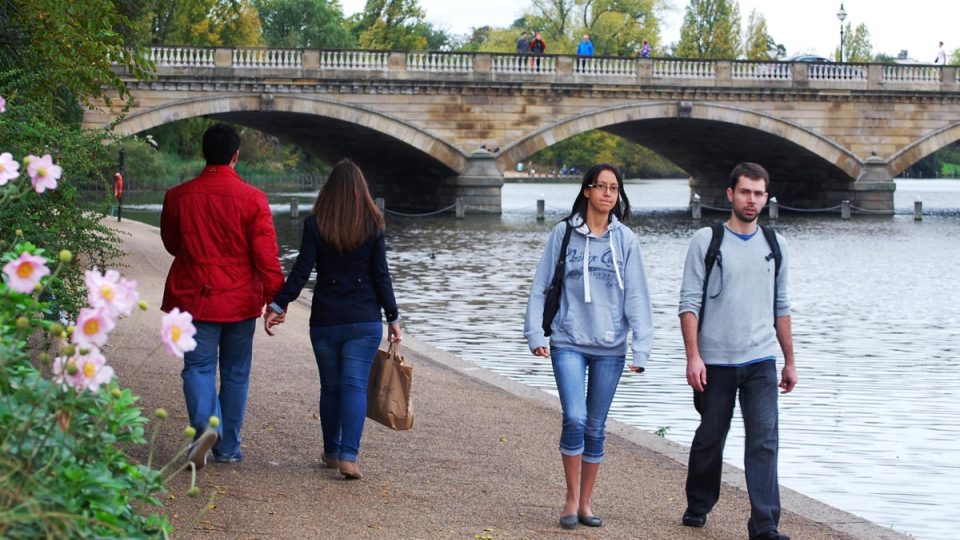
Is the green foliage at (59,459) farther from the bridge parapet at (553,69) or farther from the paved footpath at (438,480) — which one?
the bridge parapet at (553,69)

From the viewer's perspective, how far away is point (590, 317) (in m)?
6.46

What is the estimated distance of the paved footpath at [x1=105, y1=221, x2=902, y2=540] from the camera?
20.5 feet

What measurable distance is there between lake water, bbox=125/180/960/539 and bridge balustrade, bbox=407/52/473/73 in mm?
8883

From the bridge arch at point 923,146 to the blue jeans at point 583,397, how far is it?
40346 millimetres

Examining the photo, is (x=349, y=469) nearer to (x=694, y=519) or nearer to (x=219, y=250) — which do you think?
(x=219, y=250)

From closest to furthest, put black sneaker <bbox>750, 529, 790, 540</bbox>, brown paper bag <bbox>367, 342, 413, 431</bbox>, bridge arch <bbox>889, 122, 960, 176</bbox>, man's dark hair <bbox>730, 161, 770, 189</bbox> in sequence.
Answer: black sneaker <bbox>750, 529, 790, 540</bbox>, man's dark hair <bbox>730, 161, 770, 189</bbox>, brown paper bag <bbox>367, 342, 413, 431</bbox>, bridge arch <bbox>889, 122, 960, 176</bbox>

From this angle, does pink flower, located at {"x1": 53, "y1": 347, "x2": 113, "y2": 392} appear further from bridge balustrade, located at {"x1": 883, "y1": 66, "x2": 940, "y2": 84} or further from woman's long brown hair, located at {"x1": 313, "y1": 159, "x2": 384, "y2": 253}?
bridge balustrade, located at {"x1": 883, "y1": 66, "x2": 940, "y2": 84}

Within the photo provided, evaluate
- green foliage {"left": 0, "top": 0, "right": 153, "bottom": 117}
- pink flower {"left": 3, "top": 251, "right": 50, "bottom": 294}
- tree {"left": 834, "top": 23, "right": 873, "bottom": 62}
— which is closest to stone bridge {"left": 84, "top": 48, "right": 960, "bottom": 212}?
green foliage {"left": 0, "top": 0, "right": 153, "bottom": 117}

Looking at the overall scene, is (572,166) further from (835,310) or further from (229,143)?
(229,143)

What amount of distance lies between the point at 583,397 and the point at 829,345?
8882 millimetres

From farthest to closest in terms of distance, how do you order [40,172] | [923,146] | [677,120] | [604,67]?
[923,146]
[677,120]
[604,67]
[40,172]

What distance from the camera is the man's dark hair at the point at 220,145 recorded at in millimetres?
7281

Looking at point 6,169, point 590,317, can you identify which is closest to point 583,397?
point 590,317

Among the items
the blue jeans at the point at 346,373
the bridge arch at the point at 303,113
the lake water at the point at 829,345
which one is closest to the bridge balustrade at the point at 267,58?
the bridge arch at the point at 303,113
